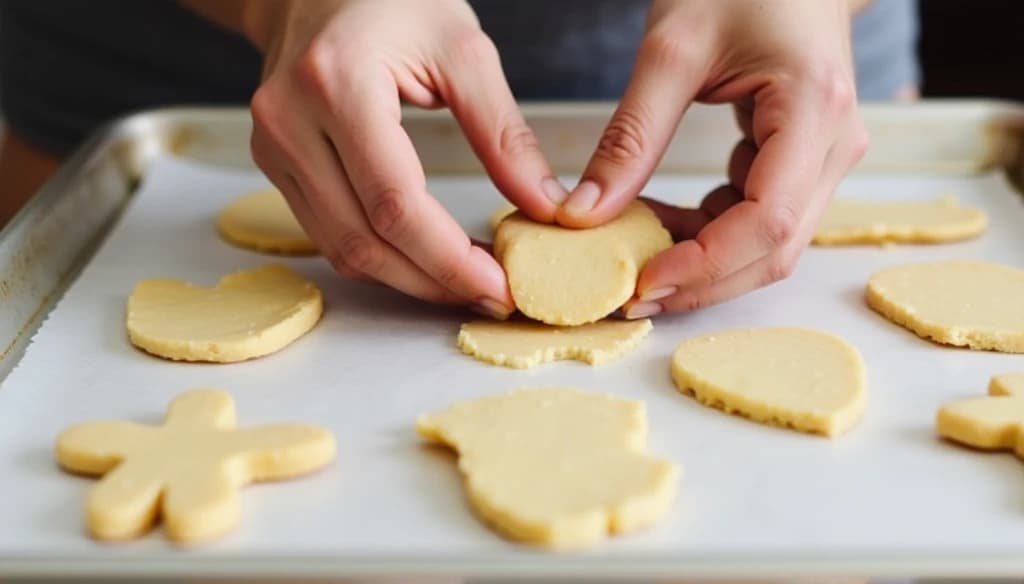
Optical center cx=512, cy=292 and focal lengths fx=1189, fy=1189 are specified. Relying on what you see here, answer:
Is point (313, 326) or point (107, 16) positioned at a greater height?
point (107, 16)

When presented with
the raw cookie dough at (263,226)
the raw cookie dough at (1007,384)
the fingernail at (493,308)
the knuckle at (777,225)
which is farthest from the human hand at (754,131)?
the raw cookie dough at (263,226)

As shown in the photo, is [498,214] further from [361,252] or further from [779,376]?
[779,376]

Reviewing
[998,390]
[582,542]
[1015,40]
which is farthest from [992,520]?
[1015,40]

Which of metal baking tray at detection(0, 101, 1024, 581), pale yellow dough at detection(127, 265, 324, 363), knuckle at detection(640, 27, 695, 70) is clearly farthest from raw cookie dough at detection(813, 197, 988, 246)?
pale yellow dough at detection(127, 265, 324, 363)

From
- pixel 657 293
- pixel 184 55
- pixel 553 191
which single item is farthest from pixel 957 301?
pixel 184 55

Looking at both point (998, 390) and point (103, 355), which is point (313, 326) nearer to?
point (103, 355)

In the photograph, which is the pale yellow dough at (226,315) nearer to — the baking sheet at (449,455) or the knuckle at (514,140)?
the baking sheet at (449,455)
